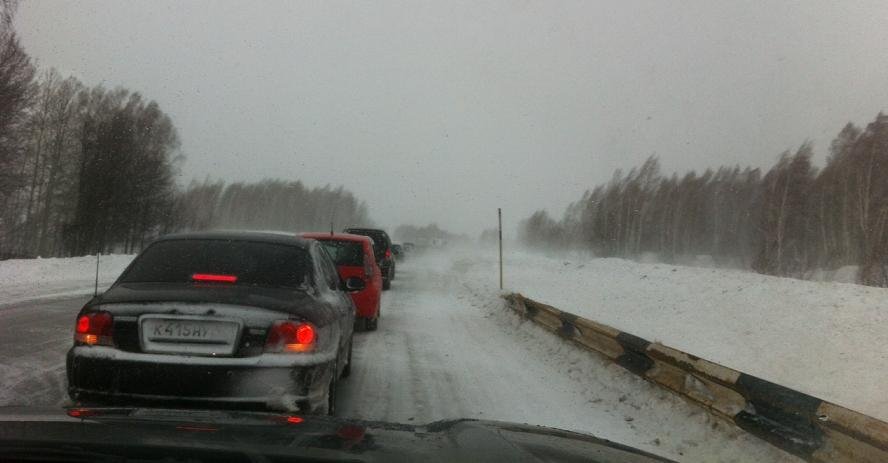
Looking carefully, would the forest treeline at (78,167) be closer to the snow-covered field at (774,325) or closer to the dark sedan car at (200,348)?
the snow-covered field at (774,325)

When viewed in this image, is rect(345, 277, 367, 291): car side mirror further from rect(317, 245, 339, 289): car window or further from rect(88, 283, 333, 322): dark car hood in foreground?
rect(88, 283, 333, 322): dark car hood in foreground

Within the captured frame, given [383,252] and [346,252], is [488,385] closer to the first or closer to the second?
[346,252]

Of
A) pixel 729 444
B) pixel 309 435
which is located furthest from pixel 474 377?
pixel 309 435

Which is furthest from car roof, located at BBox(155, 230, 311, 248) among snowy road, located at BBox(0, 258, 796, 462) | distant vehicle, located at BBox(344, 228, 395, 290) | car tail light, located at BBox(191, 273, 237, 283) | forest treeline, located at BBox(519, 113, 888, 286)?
forest treeline, located at BBox(519, 113, 888, 286)

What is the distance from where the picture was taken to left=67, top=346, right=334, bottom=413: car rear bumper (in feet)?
12.8

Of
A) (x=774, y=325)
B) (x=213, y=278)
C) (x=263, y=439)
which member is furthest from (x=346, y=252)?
(x=263, y=439)

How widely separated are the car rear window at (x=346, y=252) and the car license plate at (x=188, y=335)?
24.4ft

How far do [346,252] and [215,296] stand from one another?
7.51m

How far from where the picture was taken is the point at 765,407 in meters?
4.60

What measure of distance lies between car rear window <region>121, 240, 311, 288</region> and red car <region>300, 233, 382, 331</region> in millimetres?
5832

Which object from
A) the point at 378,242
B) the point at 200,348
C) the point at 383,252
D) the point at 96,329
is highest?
the point at 378,242

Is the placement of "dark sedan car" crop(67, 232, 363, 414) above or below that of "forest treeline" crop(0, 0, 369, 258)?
below

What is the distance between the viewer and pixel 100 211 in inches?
1457

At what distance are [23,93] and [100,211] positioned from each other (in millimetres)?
9893
